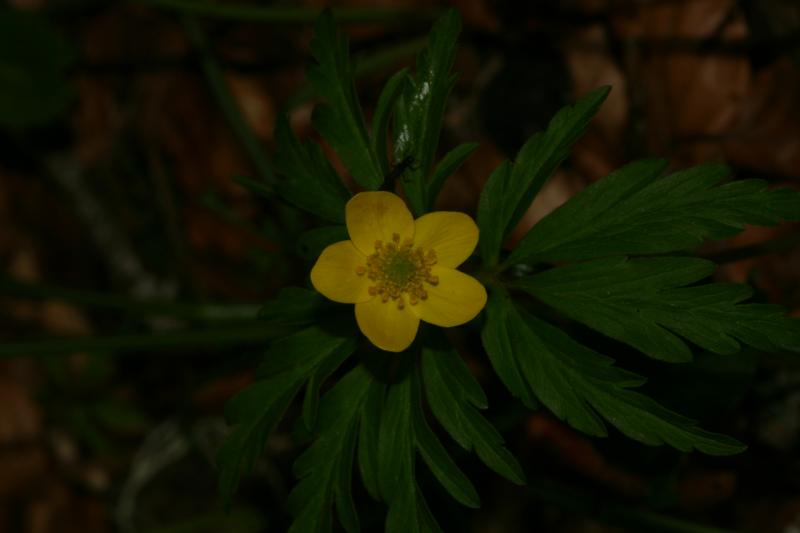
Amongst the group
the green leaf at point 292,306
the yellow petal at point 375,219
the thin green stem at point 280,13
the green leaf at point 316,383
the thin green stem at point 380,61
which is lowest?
the green leaf at point 316,383

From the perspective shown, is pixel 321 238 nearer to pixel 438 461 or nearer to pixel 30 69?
pixel 438 461

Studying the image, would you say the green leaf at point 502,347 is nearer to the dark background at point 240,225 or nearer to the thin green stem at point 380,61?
the dark background at point 240,225

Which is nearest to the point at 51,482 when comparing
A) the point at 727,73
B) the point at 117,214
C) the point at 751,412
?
the point at 117,214

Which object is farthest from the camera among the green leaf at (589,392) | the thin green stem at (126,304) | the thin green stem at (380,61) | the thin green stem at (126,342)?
the thin green stem at (380,61)

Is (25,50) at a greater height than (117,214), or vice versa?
(25,50)

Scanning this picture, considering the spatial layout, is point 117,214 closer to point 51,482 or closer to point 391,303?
point 51,482

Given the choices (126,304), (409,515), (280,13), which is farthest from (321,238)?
(280,13)

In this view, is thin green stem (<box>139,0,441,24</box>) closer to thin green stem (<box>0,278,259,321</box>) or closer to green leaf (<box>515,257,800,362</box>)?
thin green stem (<box>0,278,259,321</box>)

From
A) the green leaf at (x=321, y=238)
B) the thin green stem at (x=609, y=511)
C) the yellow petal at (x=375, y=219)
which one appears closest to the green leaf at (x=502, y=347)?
the yellow petal at (x=375, y=219)
